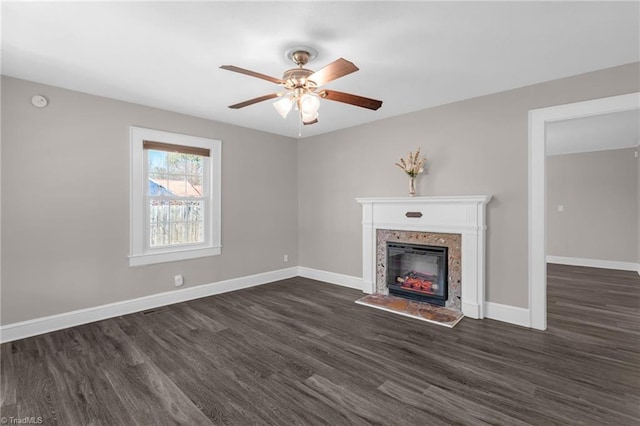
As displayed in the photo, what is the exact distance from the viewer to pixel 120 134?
3.68 metres

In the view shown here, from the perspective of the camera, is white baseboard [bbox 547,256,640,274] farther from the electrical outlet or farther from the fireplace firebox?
the electrical outlet

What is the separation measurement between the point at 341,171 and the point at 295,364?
10.7ft

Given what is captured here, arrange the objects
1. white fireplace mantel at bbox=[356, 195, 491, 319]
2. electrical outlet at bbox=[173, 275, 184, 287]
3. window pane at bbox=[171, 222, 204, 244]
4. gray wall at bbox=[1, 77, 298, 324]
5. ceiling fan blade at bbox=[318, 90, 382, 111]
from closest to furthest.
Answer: ceiling fan blade at bbox=[318, 90, 382, 111]
gray wall at bbox=[1, 77, 298, 324]
white fireplace mantel at bbox=[356, 195, 491, 319]
electrical outlet at bbox=[173, 275, 184, 287]
window pane at bbox=[171, 222, 204, 244]

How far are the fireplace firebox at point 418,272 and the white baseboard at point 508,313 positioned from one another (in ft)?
1.59

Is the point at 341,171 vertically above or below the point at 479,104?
below

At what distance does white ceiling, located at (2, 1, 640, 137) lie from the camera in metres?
2.01

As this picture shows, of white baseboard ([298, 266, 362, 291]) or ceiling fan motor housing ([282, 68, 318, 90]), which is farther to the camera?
white baseboard ([298, 266, 362, 291])

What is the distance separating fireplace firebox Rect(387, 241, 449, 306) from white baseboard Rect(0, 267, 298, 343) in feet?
6.97

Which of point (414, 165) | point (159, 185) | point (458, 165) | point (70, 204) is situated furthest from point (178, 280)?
point (458, 165)

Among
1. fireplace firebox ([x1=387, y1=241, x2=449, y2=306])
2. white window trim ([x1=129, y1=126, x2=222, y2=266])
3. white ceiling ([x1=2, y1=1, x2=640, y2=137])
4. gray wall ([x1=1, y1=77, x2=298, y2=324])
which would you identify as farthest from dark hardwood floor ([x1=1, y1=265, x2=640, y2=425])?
white ceiling ([x1=2, y1=1, x2=640, y2=137])

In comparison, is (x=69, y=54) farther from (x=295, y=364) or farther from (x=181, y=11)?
(x=295, y=364)

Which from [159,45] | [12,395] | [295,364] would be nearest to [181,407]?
[295,364]

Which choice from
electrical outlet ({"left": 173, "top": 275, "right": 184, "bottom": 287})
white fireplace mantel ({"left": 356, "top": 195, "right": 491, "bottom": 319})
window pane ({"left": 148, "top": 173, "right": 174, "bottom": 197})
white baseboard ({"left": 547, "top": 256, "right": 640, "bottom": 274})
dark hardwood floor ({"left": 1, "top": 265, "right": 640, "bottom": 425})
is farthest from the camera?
white baseboard ({"left": 547, "top": 256, "right": 640, "bottom": 274})

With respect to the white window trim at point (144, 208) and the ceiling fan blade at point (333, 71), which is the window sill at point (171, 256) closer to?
the white window trim at point (144, 208)
